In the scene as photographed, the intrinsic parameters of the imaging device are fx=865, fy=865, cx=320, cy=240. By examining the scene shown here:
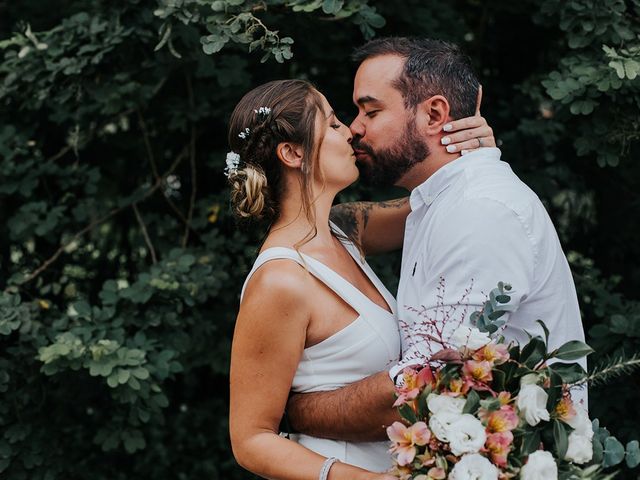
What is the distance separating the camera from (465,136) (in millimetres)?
2859

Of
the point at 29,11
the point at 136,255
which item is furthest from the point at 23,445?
the point at 29,11

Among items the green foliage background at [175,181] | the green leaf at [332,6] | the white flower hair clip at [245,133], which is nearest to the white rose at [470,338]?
the white flower hair clip at [245,133]

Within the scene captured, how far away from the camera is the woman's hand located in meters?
2.85

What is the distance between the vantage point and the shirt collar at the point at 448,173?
2.76 metres

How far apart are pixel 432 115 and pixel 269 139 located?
563mm

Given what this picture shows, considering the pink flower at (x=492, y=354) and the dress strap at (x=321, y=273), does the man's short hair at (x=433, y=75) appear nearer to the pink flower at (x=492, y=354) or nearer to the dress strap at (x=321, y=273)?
the dress strap at (x=321, y=273)

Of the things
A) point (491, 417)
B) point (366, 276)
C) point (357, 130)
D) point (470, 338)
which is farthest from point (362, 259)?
point (491, 417)

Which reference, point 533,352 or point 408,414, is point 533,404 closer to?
point 533,352

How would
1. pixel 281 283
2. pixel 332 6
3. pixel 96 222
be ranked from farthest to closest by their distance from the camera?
pixel 96 222 < pixel 332 6 < pixel 281 283

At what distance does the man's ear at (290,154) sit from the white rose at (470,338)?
→ 0.98 metres

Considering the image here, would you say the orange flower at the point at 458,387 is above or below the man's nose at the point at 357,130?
below

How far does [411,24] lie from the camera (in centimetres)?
442

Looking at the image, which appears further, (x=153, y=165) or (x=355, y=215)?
(x=153, y=165)

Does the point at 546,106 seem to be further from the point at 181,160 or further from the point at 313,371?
the point at 313,371
